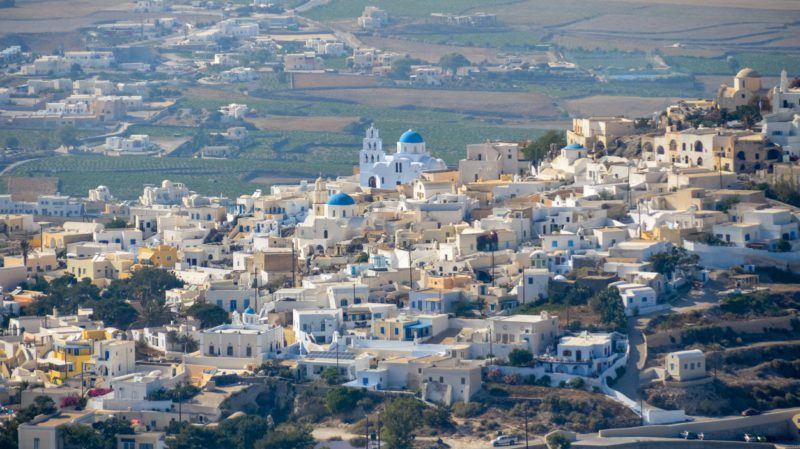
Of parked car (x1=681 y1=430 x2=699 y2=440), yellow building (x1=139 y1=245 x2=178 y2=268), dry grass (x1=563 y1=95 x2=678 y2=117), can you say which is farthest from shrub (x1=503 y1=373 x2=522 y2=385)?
dry grass (x1=563 y1=95 x2=678 y2=117)

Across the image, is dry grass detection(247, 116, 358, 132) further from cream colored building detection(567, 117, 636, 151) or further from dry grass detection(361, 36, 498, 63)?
cream colored building detection(567, 117, 636, 151)

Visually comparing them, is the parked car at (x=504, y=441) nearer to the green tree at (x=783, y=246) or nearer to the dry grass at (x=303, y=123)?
the green tree at (x=783, y=246)

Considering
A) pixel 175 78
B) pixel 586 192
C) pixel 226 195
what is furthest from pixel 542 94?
pixel 586 192

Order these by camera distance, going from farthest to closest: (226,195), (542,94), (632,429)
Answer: (542,94)
(226,195)
(632,429)

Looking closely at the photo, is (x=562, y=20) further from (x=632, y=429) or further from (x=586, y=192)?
(x=632, y=429)

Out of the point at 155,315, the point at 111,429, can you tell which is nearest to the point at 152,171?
the point at 155,315

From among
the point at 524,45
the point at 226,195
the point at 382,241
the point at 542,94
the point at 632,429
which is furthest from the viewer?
the point at 524,45

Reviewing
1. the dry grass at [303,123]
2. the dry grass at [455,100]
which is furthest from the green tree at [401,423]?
the dry grass at [455,100]
